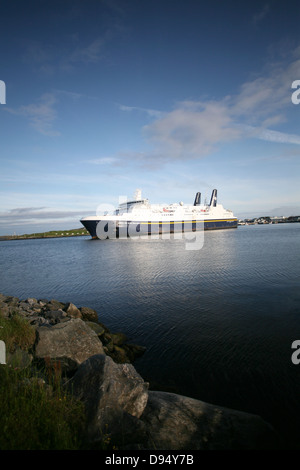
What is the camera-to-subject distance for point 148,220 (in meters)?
73.6

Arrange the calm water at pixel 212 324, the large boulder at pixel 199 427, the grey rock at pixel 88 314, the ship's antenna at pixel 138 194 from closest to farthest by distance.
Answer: the large boulder at pixel 199 427 < the calm water at pixel 212 324 < the grey rock at pixel 88 314 < the ship's antenna at pixel 138 194

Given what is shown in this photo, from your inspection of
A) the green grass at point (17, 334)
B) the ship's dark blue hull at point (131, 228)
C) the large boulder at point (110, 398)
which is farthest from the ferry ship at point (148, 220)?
the large boulder at point (110, 398)

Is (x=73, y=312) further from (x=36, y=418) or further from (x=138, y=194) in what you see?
(x=138, y=194)

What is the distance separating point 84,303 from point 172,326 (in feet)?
22.2

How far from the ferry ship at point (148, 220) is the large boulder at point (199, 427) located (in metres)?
64.8

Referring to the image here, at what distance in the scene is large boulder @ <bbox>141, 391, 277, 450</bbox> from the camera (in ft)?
13.6

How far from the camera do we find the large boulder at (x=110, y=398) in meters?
3.81

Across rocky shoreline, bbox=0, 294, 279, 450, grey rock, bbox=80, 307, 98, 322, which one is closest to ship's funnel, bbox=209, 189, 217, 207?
grey rock, bbox=80, 307, 98, 322

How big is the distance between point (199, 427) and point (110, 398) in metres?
1.87

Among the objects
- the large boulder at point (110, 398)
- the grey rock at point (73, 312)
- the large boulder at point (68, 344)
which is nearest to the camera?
the large boulder at point (110, 398)

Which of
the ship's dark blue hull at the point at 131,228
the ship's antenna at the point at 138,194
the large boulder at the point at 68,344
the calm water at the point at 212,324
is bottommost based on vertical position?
the calm water at the point at 212,324

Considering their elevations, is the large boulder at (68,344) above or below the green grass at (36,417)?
below

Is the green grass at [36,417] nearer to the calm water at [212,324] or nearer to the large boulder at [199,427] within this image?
the large boulder at [199,427]

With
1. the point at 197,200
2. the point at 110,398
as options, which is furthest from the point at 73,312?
the point at 197,200
